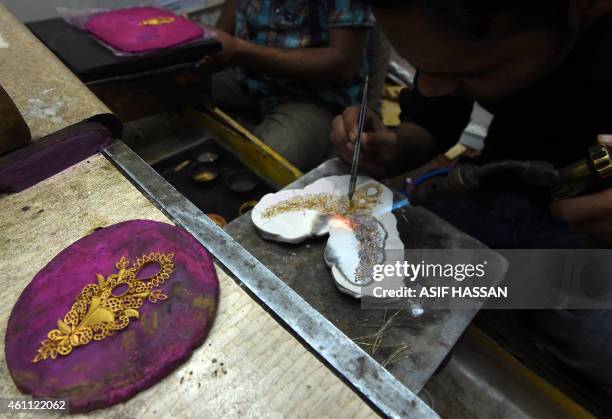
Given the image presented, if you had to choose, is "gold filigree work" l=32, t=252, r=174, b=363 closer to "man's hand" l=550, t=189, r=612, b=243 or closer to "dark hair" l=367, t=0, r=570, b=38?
"dark hair" l=367, t=0, r=570, b=38

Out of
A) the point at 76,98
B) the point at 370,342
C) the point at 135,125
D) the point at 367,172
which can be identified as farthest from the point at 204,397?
the point at 135,125

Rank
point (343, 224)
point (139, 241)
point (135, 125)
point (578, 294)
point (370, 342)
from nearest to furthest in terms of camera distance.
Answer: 1. point (139, 241)
2. point (370, 342)
3. point (343, 224)
4. point (578, 294)
5. point (135, 125)

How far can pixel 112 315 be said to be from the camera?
0.64 m

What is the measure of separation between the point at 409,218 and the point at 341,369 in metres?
0.83

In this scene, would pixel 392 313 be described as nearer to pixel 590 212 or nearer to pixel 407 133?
pixel 590 212

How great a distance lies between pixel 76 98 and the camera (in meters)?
1.05

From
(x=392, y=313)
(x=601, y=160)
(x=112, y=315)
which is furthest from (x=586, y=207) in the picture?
(x=112, y=315)

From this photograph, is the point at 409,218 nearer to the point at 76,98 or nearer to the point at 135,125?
the point at 76,98

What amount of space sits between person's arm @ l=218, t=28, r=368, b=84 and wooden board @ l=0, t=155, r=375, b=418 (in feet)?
4.55

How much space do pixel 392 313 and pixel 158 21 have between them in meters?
1.63

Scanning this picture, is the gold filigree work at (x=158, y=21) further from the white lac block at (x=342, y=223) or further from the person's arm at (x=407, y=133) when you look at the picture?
the white lac block at (x=342, y=223)

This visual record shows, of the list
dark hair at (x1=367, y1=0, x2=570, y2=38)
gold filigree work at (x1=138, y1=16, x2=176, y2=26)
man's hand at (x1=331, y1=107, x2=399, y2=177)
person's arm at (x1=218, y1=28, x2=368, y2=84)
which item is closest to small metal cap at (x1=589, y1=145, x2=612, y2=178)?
dark hair at (x1=367, y1=0, x2=570, y2=38)

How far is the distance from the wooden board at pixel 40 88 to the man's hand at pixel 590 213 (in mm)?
1300

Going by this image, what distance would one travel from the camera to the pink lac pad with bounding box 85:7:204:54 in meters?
1.64
